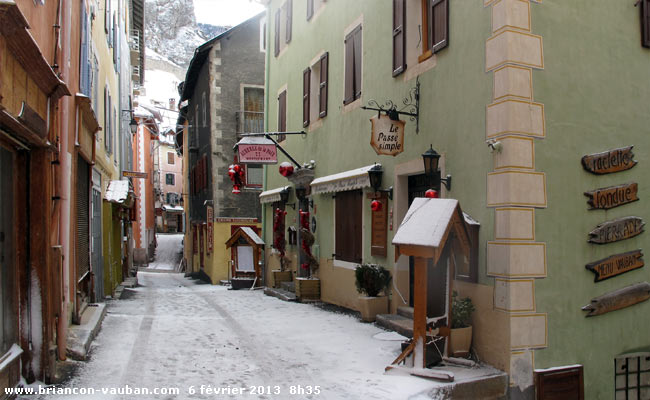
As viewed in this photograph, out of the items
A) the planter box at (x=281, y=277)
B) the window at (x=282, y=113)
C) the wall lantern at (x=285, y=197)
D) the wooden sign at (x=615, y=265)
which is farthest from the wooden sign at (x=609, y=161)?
the window at (x=282, y=113)

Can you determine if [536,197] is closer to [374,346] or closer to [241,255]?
[374,346]

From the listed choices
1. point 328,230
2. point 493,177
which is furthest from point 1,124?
point 328,230

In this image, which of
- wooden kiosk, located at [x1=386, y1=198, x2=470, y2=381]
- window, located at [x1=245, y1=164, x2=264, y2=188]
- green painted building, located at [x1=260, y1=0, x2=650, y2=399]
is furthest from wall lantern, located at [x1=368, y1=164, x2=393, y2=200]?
window, located at [x1=245, y1=164, x2=264, y2=188]

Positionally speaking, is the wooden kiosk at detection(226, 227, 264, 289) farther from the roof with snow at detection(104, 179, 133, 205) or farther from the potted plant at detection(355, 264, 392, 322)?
the potted plant at detection(355, 264, 392, 322)

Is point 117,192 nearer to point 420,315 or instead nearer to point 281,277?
point 281,277

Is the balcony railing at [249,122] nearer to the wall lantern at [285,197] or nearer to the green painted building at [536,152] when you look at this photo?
the wall lantern at [285,197]

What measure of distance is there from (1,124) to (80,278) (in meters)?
5.15

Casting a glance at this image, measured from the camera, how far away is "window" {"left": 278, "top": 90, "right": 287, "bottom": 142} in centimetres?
1535

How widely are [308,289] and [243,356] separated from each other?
535 cm

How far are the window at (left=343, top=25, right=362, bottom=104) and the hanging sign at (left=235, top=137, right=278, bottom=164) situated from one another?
8.81 ft

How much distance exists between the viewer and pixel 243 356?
690 centimetres

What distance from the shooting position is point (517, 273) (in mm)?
6215

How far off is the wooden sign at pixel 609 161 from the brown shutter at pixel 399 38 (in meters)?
3.14

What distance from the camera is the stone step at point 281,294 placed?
41.0ft
